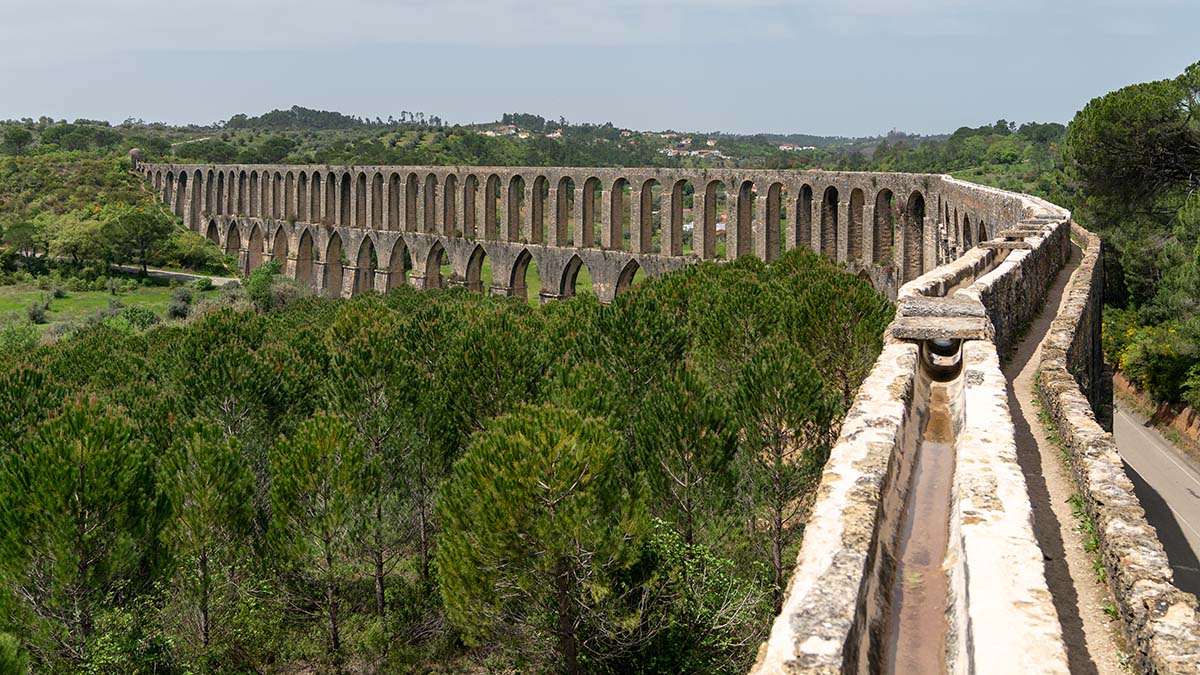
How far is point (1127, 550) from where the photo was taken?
15.1 ft

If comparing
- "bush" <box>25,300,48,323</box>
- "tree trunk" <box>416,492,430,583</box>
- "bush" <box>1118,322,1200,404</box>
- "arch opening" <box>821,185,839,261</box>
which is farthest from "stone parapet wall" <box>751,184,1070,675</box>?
"bush" <box>25,300,48,323</box>

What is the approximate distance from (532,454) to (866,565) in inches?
208

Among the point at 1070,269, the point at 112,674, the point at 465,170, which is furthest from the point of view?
the point at 465,170

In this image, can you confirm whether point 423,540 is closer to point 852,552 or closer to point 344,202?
point 852,552

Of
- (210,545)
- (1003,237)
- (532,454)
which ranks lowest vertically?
(210,545)

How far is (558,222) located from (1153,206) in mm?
20130

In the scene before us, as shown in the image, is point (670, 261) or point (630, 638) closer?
point (630, 638)

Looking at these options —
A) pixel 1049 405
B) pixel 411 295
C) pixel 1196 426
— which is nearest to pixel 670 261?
pixel 411 295

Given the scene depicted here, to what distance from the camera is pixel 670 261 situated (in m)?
32.0

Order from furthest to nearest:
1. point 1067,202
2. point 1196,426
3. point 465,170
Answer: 1. point 465,170
2. point 1067,202
3. point 1196,426

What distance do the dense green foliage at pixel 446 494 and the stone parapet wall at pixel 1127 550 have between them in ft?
13.8

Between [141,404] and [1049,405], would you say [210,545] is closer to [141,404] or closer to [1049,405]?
[141,404]

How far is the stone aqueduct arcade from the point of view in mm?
27266

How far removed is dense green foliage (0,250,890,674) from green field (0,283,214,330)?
107 feet
